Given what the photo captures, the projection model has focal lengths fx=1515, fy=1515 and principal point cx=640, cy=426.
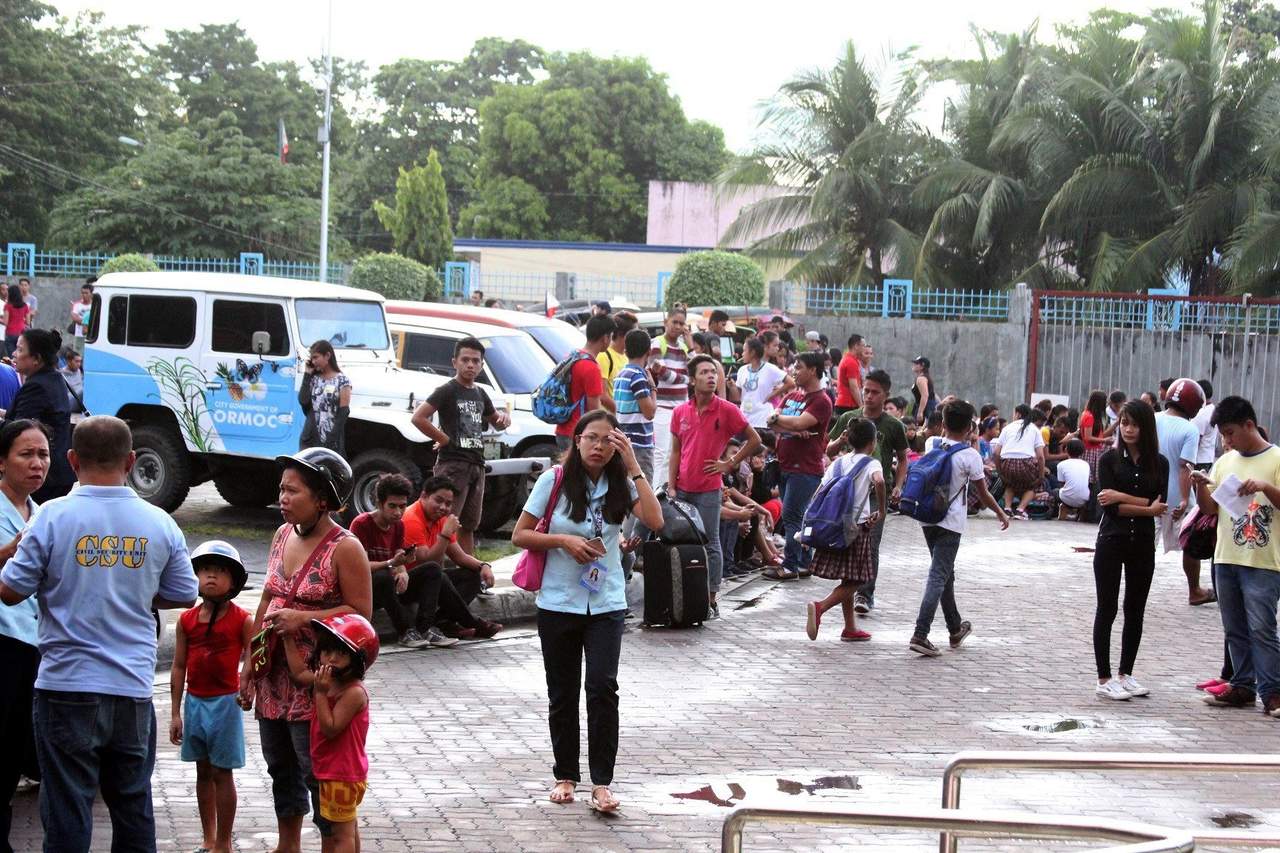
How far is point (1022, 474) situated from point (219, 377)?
10.0m

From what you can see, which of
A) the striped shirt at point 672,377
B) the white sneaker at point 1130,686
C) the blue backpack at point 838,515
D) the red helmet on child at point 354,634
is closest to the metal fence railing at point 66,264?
the striped shirt at point 672,377

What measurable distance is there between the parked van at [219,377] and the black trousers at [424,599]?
370 cm

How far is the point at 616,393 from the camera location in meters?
11.2

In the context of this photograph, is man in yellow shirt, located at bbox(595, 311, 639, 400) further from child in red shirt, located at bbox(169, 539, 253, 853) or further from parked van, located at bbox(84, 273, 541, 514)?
child in red shirt, located at bbox(169, 539, 253, 853)

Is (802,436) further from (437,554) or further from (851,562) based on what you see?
(437,554)

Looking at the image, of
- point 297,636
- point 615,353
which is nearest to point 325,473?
point 297,636

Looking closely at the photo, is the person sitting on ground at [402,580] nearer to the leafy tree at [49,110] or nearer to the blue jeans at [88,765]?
the blue jeans at [88,765]

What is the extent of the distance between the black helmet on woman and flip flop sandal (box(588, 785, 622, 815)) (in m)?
1.84

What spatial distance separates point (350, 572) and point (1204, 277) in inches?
1024

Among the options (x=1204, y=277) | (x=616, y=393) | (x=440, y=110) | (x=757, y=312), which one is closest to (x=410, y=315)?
(x=616, y=393)

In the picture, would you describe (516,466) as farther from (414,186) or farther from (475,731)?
(414,186)

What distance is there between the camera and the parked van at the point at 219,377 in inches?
561

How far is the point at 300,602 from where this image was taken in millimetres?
5566

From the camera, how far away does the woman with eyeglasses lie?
262 inches
